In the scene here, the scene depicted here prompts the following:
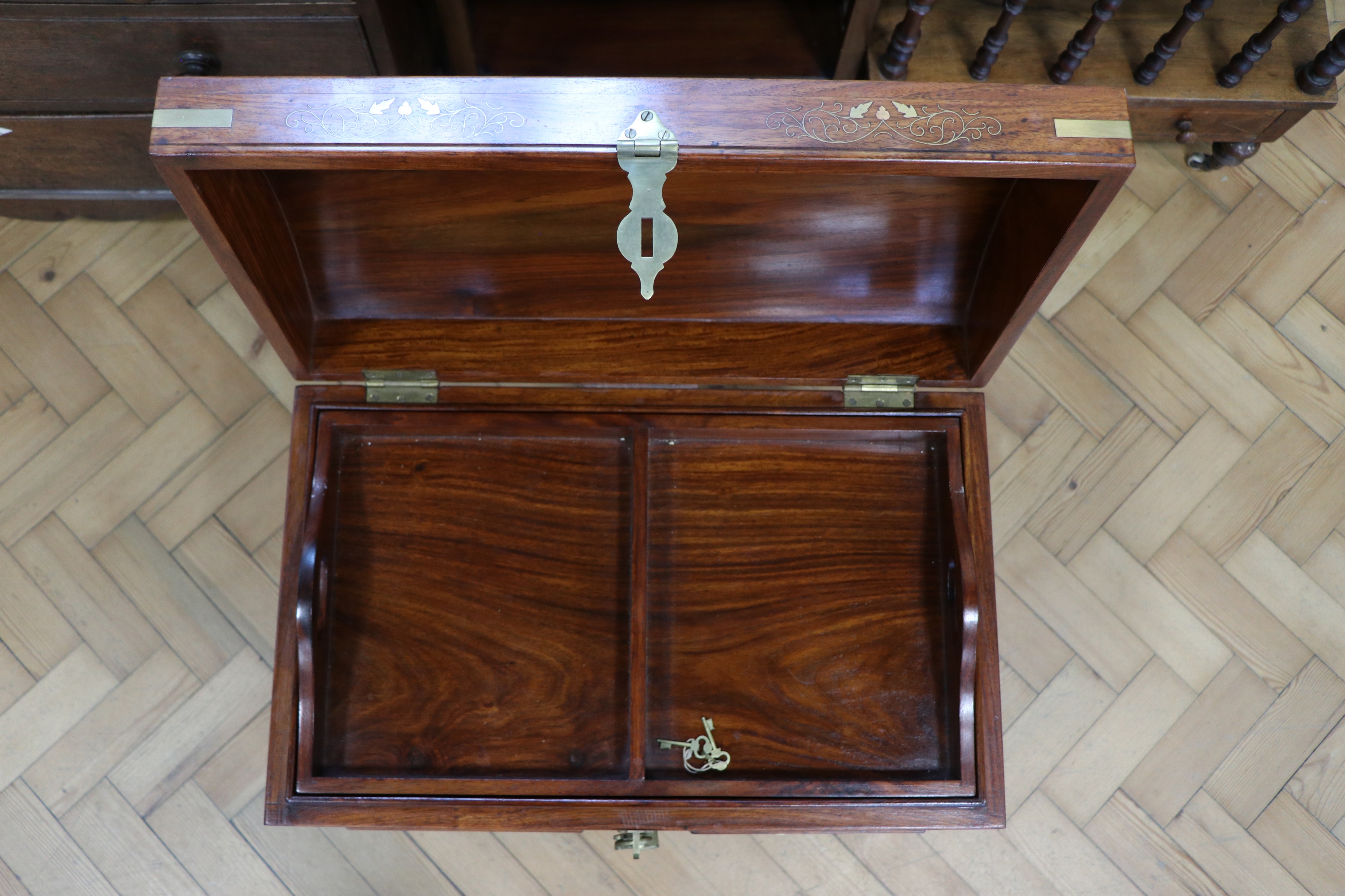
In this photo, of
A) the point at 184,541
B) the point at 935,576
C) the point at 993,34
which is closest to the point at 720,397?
the point at 935,576

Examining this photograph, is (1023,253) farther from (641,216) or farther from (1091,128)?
(641,216)

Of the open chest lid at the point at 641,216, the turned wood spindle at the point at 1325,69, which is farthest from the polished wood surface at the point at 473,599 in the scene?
the turned wood spindle at the point at 1325,69

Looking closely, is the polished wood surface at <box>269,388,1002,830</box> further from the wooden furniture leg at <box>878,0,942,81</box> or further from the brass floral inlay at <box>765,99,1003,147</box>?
the wooden furniture leg at <box>878,0,942,81</box>

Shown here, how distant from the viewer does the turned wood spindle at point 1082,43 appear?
57.5 inches

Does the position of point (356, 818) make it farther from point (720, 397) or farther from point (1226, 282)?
point (1226, 282)

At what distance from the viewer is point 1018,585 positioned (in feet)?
5.90

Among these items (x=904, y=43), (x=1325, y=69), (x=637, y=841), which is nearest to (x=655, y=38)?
(x=904, y=43)

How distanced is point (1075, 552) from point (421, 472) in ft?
3.82

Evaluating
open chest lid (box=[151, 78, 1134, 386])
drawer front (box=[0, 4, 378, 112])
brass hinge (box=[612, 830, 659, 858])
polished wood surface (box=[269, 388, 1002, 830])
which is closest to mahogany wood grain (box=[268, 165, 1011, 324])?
open chest lid (box=[151, 78, 1134, 386])

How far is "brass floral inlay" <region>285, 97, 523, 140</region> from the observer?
3.31 feet

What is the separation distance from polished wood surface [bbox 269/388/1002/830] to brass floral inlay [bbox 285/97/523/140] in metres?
0.46

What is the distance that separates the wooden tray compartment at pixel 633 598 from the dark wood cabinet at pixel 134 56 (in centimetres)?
56

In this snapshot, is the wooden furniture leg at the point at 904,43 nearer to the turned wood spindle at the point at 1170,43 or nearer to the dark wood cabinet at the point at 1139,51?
the dark wood cabinet at the point at 1139,51

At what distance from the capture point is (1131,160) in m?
1.01
